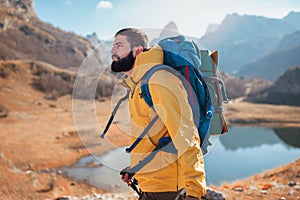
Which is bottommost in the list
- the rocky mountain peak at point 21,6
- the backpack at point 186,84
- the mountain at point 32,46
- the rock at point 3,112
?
the rock at point 3,112

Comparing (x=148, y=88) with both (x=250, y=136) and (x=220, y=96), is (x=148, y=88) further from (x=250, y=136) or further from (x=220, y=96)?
(x=250, y=136)

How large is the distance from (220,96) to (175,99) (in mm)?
839

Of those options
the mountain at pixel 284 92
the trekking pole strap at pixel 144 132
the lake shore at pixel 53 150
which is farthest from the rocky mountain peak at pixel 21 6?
the trekking pole strap at pixel 144 132

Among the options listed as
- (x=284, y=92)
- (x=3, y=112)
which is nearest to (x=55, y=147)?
(x=3, y=112)

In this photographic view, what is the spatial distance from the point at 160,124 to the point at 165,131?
88 mm

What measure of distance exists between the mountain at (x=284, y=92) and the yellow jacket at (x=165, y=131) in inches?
3950

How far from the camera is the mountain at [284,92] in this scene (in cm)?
9568

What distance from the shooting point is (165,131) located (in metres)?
2.33

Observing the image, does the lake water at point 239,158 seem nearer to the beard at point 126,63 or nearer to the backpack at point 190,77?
the beard at point 126,63

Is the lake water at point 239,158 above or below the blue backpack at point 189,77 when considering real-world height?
below

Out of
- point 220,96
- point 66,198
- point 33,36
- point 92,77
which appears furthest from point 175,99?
point 33,36

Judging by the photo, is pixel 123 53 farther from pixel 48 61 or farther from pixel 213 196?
pixel 48 61

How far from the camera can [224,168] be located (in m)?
30.0

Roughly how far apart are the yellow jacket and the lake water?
1466 centimetres
